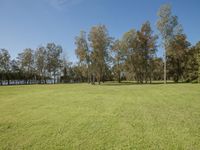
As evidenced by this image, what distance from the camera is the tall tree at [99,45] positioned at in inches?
1526

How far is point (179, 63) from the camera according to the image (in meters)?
40.3

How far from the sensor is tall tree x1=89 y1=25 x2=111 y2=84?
38750mm

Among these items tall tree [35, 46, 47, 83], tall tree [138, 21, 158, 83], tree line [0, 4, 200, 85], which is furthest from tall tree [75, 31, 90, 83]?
tall tree [35, 46, 47, 83]

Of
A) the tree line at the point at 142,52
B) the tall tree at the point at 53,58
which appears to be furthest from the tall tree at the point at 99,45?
the tall tree at the point at 53,58

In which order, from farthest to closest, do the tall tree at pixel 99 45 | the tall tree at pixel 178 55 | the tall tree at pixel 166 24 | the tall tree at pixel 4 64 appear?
the tall tree at pixel 4 64
the tall tree at pixel 99 45
the tall tree at pixel 178 55
the tall tree at pixel 166 24

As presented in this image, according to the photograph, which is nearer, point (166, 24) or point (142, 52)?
point (166, 24)

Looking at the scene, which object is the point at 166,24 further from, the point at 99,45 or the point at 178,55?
the point at 99,45

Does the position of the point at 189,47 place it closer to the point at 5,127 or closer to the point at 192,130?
Answer: the point at 192,130

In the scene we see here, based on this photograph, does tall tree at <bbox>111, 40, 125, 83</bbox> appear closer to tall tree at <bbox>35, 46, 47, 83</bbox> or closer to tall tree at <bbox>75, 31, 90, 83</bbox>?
tall tree at <bbox>75, 31, 90, 83</bbox>

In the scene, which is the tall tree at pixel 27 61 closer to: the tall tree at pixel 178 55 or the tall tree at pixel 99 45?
the tall tree at pixel 99 45

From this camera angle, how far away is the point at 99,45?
38.7m

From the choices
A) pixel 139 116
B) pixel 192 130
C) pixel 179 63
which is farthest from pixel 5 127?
pixel 179 63

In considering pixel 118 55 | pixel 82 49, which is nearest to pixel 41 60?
pixel 82 49

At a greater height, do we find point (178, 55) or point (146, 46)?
point (146, 46)
